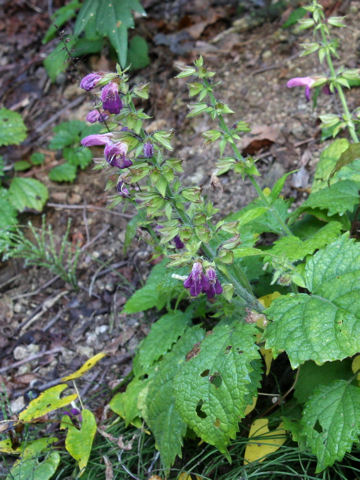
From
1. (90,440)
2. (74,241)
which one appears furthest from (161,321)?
(74,241)

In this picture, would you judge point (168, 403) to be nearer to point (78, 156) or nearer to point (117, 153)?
point (117, 153)

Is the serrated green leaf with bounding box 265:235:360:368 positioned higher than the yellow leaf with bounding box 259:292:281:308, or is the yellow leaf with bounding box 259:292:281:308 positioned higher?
the serrated green leaf with bounding box 265:235:360:368

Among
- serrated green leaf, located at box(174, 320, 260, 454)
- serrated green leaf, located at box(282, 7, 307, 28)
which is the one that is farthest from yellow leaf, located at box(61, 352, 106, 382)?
serrated green leaf, located at box(282, 7, 307, 28)

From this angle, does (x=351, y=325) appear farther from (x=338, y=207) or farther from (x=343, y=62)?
(x=343, y=62)

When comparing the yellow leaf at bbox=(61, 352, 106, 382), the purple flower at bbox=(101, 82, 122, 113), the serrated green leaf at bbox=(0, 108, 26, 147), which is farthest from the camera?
the serrated green leaf at bbox=(0, 108, 26, 147)

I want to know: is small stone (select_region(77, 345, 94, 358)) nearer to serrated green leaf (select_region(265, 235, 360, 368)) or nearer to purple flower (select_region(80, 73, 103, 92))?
serrated green leaf (select_region(265, 235, 360, 368))

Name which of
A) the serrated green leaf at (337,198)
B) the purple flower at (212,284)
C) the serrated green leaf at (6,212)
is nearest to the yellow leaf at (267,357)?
the purple flower at (212,284)

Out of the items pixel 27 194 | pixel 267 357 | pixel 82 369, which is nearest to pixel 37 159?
pixel 27 194
